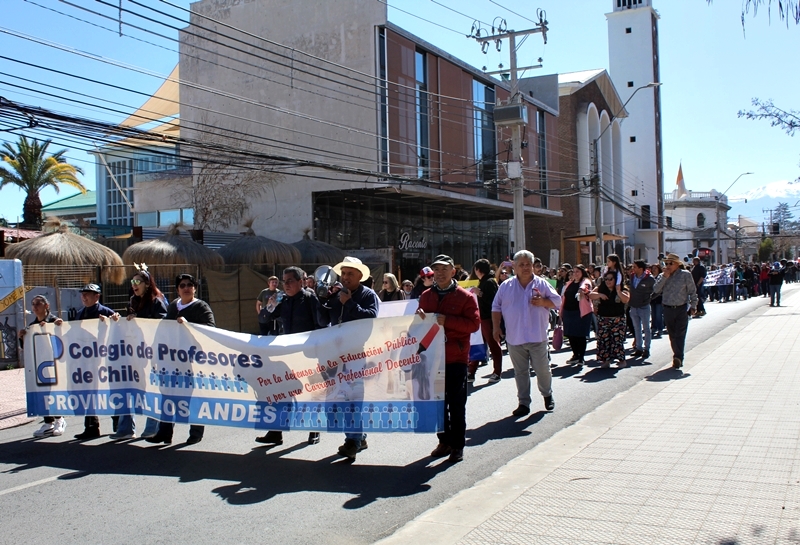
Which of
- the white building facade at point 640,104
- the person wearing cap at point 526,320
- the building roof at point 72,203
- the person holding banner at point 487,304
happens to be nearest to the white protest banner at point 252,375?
the person wearing cap at point 526,320

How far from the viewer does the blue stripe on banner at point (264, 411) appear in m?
6.45

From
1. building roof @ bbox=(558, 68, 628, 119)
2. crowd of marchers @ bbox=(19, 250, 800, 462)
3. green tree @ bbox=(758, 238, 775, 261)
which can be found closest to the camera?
crowd of marchers @ bbox=(19, 250, 800, 462)

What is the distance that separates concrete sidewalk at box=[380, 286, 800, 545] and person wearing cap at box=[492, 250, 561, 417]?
0.75 m

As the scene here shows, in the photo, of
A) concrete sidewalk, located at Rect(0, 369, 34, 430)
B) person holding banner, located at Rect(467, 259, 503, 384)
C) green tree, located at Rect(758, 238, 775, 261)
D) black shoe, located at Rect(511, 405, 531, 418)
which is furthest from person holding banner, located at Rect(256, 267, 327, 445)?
green tree, located at Rect(758, 238, 775, 261)

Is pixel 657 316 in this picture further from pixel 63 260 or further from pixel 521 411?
pixel 63 260

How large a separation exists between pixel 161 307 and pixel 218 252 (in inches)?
605

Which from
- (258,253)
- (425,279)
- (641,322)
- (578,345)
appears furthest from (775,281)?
(425,279)

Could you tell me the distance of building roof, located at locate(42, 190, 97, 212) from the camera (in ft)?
211

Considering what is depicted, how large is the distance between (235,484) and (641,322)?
9.12m

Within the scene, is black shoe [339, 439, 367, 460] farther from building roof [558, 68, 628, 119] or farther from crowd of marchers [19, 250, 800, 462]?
building roof [558, 68, 628, 119]

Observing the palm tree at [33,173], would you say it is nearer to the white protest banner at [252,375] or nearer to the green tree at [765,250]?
the white protest banner at [252,375]

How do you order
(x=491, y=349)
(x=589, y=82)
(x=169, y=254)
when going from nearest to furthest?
(x=491, y=349) < (x=169, y=254) < (x=589, y=82)

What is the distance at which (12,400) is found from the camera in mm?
10695

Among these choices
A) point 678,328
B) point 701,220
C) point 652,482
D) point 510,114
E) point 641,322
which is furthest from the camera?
point 701,220
